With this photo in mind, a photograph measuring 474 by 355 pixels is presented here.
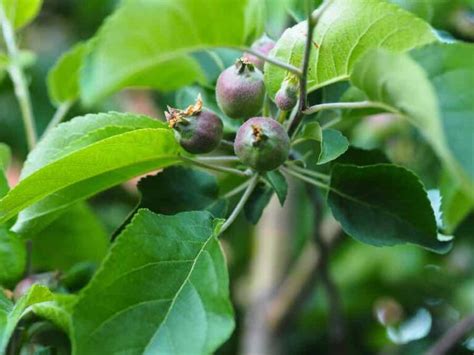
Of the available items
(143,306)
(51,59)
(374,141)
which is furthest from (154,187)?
(51,59)

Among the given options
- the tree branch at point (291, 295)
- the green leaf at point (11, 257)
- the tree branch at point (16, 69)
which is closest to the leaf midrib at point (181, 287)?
the green leaf at point (11, 257)

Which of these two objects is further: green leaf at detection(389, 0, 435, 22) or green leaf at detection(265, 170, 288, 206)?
green leaf at detection(389, 0, 435, 22)

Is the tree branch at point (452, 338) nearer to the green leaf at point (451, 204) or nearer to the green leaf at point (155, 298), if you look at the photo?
the green leaf at point (451, 204)

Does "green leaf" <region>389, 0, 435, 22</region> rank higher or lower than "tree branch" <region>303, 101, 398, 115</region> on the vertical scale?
lower

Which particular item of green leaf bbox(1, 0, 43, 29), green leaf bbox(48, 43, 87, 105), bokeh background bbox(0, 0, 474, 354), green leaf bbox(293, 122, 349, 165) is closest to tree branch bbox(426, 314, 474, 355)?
bokeh background bbox(0, 0, 474, 354)

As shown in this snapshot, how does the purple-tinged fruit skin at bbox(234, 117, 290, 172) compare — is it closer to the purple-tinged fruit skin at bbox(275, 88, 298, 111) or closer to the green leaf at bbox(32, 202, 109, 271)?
the purple-tinged fruit skin at bbox(275, 88, 298, 111)

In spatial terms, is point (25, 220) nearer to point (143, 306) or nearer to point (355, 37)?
point (143, 306)
